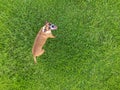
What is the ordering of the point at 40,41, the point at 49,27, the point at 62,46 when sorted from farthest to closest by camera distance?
1. the point at 62,46
2. the point at 40,41
3. the point at 49,27

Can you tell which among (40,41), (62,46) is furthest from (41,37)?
(62,46)

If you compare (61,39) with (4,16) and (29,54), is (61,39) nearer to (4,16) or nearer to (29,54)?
(29,54)

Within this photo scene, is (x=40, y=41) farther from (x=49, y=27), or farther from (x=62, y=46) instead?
(x=62, y=46)

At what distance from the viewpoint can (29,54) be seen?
4.72 meters

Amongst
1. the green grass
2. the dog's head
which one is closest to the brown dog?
the dog's head

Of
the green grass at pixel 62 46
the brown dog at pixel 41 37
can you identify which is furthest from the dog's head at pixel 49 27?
the green grass at pixel 62 46

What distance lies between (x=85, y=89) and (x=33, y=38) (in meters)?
0.95

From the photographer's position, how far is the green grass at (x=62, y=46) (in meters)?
4.73

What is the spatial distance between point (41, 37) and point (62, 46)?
453 millimetres

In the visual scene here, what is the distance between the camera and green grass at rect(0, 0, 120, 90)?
4730 mm

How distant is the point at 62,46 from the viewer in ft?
15.5

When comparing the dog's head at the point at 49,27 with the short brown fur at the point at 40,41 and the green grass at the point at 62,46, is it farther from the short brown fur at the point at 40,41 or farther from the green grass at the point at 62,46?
the green grass at the point at 62,46

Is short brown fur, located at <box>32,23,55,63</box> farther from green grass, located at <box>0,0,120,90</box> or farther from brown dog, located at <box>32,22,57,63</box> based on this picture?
green grass, located at <box>0,0,120,90</box>

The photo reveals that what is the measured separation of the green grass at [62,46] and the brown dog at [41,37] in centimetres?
23
